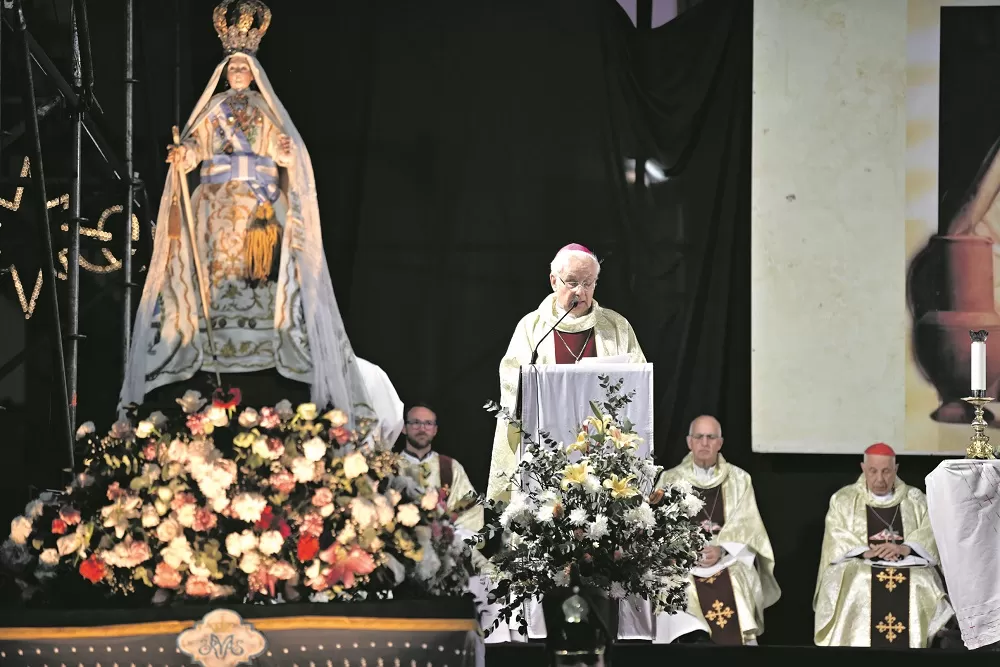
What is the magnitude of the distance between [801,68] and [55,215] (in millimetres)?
4585

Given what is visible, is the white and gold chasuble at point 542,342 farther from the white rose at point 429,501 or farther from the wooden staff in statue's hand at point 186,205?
the white rose at point 429,501

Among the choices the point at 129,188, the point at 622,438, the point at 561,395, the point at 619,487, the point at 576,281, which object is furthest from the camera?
the point at 576,281

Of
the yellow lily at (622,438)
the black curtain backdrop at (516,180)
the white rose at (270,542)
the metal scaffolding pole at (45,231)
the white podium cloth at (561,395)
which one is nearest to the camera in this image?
the white rose at (270,542)

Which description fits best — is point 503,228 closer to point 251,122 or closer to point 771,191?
point 771,191

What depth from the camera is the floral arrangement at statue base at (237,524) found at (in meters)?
4.26

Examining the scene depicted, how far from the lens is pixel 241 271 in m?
5.69

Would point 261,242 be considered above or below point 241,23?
below

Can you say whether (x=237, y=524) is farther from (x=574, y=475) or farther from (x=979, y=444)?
(x=979, y=444)

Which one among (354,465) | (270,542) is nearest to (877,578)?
(354,465)

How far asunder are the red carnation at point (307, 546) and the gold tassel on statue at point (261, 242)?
1.68 meters

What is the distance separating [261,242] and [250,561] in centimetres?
180

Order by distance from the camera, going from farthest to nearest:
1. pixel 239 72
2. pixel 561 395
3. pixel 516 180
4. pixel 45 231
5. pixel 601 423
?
1. pixel 516 180
2. pixel 561 395
3. pixel 45 231
4. pixel 239 72
5. pixel 601 423

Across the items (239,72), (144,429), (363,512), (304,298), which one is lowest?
(363,512)

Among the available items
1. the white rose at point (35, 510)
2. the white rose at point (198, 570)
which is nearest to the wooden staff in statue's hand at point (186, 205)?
the white rose at point (35, 510)
